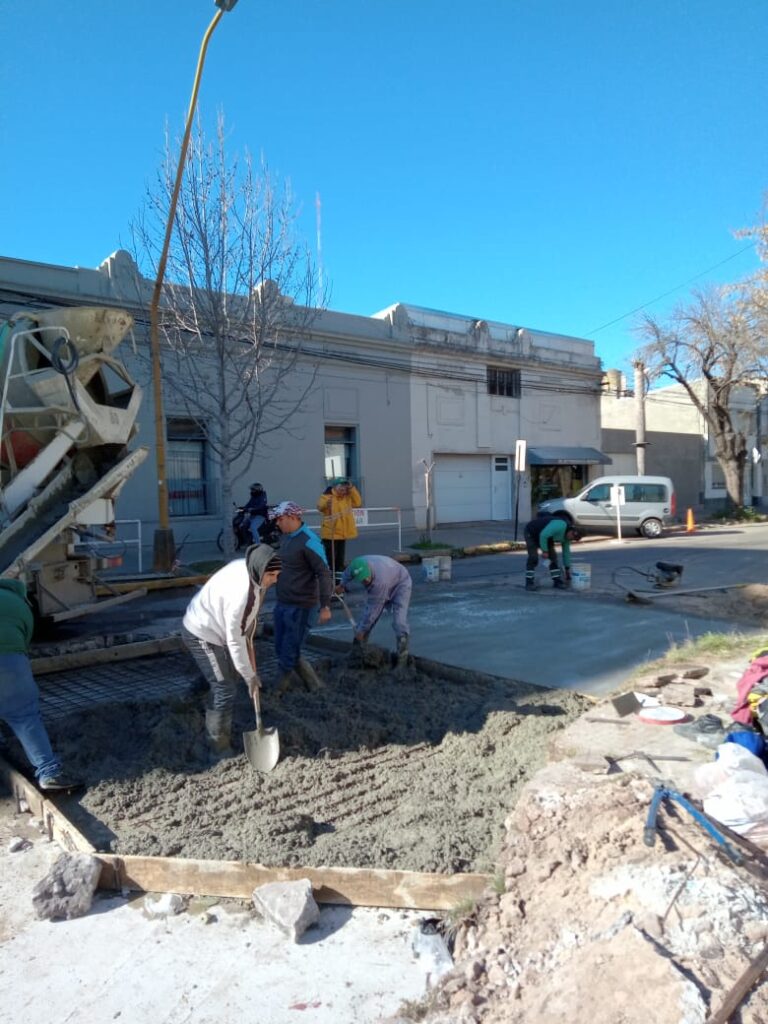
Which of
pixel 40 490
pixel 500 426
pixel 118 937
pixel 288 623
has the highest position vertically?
pixel 500 426

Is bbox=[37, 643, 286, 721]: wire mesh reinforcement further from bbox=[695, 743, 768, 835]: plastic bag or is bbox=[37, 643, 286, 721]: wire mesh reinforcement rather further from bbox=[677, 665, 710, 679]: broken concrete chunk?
bbox=[695, 743, 768, 835]: plastic bag

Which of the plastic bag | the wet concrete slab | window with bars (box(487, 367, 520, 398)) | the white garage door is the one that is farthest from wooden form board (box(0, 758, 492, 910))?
window with bars (box(487, 367, 520, 398))

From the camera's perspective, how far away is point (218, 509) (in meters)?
17.9

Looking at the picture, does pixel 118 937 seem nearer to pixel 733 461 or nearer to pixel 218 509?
pixel 218 509

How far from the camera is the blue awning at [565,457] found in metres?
25.2

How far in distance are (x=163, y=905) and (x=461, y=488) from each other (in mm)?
21139

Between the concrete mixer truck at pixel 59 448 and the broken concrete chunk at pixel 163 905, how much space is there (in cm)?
396

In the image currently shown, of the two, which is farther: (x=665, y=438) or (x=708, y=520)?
(x=665, y=438)

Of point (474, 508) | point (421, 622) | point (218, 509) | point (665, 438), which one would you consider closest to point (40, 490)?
point (421, 622)

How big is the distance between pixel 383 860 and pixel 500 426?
72.4 ft

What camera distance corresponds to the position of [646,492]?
2059 centimetres

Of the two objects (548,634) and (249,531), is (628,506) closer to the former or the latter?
(249,531)

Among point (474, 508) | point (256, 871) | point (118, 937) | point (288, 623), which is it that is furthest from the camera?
point (474, 508)

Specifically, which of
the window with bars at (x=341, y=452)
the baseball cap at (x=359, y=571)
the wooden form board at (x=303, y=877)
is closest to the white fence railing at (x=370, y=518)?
the window with bars at (x=341, y=452)
